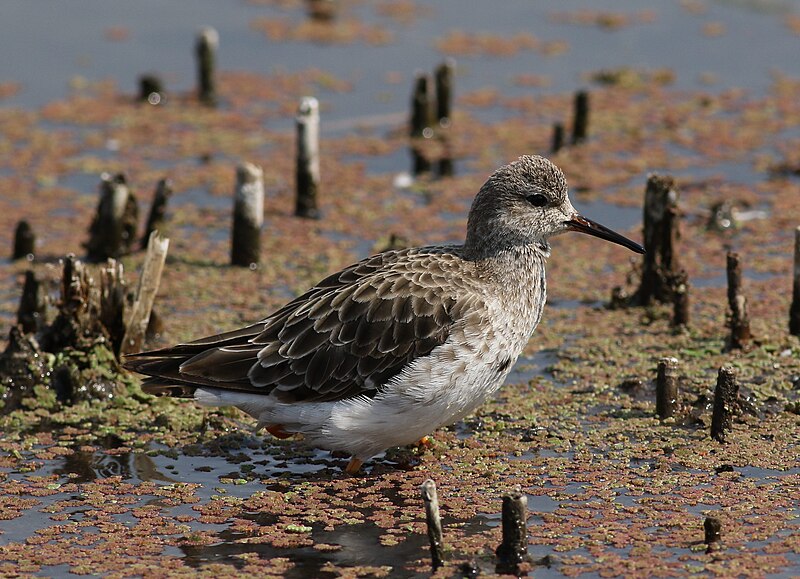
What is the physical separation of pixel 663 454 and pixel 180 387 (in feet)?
11.3

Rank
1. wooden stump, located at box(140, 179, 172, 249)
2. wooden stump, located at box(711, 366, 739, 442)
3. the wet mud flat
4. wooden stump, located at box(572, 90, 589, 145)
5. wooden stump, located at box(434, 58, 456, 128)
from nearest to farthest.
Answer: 1. the wet mud flat
2. wooden stump, located at box(711, 366, 739, 442)
3. wooden stump, located at box(140, 179, 172, 249)
4. wooden stump, located at box(572, 90, 589, 145)
5. wooden stump, located at box(434, 58, 456, 128)

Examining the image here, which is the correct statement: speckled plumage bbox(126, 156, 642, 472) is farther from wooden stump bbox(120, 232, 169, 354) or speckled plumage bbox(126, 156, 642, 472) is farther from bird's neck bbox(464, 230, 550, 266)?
wooden stump bbox(120, 232, 169, 354)

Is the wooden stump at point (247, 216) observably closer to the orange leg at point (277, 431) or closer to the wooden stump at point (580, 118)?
the orange leg at point (277, 431)

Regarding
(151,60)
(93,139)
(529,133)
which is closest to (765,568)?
(529,133)

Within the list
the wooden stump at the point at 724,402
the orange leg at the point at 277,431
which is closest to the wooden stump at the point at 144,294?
the orange leg at the point at 277,431

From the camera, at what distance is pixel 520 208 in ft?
31.4

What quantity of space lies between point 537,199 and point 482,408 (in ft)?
5.72

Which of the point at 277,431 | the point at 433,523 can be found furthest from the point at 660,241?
the point at 433,523

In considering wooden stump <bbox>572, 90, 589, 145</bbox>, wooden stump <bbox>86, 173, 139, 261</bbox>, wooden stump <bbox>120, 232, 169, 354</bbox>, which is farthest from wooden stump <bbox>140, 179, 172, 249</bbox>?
wooden stump <bbox>572, 90, 589, 145</bbox>

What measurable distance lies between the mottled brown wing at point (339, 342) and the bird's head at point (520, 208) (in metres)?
0.34

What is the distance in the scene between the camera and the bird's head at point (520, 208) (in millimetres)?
9539

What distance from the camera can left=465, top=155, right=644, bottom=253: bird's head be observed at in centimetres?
954

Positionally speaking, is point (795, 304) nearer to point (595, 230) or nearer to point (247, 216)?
point (595, 230)

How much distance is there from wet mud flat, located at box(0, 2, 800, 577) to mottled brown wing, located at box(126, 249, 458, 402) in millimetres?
651
